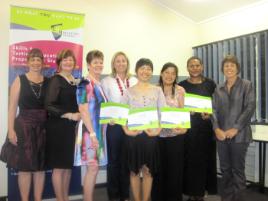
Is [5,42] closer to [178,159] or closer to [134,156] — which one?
[134,156]

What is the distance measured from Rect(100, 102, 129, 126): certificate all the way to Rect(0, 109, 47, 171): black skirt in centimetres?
63

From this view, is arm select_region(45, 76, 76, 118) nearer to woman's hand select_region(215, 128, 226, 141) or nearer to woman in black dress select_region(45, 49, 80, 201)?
woman in black dress select_region(45, 49, 80, 201)

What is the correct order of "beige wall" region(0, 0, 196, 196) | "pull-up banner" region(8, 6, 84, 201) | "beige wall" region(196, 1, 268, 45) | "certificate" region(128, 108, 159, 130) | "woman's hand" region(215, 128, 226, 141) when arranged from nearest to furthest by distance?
"certificate" region(128, 108, 159, 130)
"woman's hand" region(215, 128, 226, 141)
"pull-up banner" region(8, 6, 84, 201)
"beige wall" region(0, 0, 196, 196)
"beige wall" region(196, 1, 268, 45)

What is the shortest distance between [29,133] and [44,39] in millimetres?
1305

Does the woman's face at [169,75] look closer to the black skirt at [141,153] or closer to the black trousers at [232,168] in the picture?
the black skirt at [141,153]

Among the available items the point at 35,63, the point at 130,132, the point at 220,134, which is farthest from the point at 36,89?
the point at 220,134

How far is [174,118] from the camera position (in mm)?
2807

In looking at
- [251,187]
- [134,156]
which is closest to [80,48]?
[134,156]

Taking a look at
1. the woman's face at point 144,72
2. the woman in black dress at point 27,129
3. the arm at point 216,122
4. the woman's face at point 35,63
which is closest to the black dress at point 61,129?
the woman in black dress at point 27,129

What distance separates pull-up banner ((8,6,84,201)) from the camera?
339 cm

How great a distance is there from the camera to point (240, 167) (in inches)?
120

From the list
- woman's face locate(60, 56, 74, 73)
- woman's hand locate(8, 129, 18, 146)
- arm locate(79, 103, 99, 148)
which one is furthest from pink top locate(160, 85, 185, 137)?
woman's hand locate(8, 129, 18, 146)

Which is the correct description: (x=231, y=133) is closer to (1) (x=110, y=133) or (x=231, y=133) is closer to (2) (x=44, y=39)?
(1) (x=110, y=133)

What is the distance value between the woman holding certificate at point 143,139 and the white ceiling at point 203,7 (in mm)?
2173
